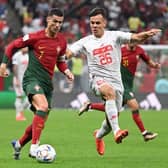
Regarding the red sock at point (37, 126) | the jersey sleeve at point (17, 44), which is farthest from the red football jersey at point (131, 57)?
the red sock at point (37, 126)

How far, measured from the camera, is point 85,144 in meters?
14.7

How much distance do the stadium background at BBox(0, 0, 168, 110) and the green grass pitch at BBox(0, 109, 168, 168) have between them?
12.2ft

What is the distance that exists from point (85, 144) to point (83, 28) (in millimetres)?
19574

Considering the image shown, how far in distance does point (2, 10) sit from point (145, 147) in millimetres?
20981

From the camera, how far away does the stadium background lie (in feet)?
90.7

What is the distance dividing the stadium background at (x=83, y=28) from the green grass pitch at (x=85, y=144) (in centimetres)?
372

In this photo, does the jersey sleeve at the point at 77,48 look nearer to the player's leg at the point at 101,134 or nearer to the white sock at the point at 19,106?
the player's leg at the point at 101,134

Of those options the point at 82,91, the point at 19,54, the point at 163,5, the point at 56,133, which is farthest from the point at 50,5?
the point at 56,133

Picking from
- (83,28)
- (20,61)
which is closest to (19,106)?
(20,61)

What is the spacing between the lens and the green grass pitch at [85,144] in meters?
11.3

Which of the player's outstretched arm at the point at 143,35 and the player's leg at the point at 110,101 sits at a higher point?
the player's outstretched arm at the point at 143,35

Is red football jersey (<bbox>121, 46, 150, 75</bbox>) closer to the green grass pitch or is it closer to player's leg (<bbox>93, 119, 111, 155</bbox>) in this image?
the green grass pitch

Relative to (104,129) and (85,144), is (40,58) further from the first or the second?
(85,144)

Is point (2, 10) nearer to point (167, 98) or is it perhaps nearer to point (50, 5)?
point (50, 5)
